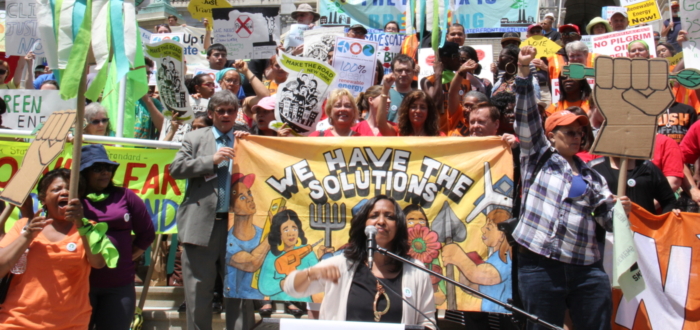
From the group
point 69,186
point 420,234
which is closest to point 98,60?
point 69,186

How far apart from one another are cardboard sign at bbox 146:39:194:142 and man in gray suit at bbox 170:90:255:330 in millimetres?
1437

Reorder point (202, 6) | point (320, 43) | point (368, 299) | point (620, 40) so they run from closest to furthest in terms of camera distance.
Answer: point (368, 299) → point (320, 43) → point (620, 40) → point (202, 6)

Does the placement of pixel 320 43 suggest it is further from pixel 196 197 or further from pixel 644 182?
pixel 644 182

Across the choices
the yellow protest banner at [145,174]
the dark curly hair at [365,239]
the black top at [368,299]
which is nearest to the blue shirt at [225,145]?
the yellow protest banner at [145,174]

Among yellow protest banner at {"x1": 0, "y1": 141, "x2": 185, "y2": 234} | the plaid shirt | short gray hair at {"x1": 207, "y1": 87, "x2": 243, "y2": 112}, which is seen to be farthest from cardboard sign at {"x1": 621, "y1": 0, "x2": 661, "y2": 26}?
yellow protest banner at {"x1": 0, "y1": 141, "x2": 185, "y2": 234}

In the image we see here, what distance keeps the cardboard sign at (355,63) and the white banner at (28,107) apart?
2878mm

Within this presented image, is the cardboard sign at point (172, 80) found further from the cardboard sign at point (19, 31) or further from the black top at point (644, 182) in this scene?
the black top at point (644, 182)

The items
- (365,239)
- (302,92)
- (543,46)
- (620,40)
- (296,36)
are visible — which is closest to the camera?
(365,239)

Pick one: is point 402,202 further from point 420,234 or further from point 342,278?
point 342,278

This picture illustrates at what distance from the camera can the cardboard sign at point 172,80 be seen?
673 centimetres

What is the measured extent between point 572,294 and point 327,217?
70.3 inches

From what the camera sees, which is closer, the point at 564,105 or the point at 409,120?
the point at 409,120

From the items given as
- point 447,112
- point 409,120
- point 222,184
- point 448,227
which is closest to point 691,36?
point 447,112

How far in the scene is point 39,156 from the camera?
14.4 ft
